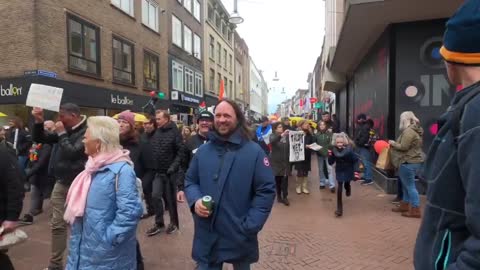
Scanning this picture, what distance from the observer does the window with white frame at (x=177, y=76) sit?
2539cm

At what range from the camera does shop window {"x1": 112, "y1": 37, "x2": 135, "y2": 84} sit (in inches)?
707

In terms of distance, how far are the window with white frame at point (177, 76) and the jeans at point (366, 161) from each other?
17390 mm

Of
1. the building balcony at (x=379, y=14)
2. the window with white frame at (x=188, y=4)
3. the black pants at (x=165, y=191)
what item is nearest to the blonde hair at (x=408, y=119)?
the building balcony at (x=379, y=14)

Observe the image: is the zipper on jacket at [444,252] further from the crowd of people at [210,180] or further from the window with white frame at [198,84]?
the window with white frame at [198,84]

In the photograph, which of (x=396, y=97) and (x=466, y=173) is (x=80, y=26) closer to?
(x=396, y=97)

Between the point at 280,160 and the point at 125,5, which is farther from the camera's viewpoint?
the point at 125,5

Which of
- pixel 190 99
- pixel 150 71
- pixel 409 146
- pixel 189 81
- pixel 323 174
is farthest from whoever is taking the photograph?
pixel 189 81

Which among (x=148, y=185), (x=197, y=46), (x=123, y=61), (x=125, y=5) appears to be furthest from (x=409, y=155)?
(x=197, y=46)

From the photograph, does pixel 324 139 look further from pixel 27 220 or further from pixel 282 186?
pixel 27 220

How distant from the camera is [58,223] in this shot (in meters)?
4.03

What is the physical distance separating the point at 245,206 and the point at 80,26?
49.5ft

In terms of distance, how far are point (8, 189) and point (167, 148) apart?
2.67m

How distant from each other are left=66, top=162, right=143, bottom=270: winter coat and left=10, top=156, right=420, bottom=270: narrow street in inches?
72.4

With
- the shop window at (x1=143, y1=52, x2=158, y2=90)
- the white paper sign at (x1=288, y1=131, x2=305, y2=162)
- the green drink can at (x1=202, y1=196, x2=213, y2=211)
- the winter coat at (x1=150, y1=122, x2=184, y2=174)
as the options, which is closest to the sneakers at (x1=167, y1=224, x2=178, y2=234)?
the winter coat at (x1=150, y1=122, x2=184, y2=174)
